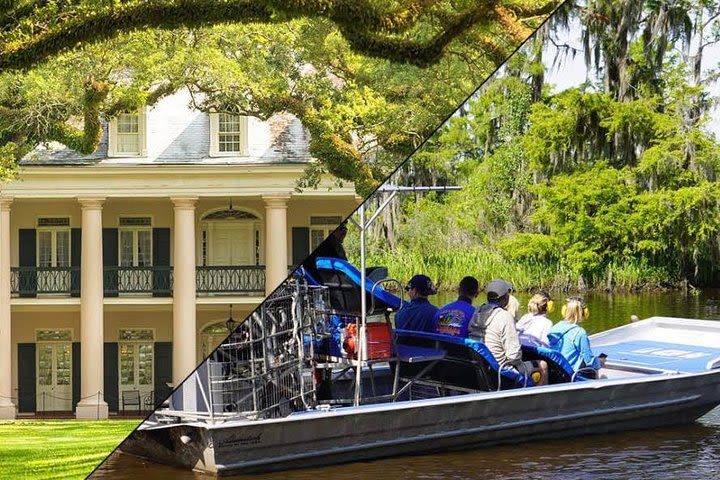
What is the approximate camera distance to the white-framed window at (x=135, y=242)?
4.50ft

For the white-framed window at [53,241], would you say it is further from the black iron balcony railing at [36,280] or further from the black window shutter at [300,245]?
the black window shutter at [300,245]

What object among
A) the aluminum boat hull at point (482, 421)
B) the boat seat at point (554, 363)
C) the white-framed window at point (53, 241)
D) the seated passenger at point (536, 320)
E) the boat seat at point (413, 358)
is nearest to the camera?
the white-framed window at point (53, 241)

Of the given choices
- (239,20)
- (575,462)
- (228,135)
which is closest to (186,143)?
(228,135)

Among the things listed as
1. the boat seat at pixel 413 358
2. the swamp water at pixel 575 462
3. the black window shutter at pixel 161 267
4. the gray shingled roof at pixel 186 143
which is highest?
the gray shingled roof at pixel 186 143

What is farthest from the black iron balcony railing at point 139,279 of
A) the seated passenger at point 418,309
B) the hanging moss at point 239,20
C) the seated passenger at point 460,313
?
the seated passenger at point 460,313

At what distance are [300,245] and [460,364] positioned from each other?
35.6 inches

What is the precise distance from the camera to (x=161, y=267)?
4.69ft

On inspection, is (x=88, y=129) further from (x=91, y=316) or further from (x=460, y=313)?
(x=460, y=313)

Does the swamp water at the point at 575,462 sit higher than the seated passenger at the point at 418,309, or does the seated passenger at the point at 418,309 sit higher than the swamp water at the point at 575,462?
the seated passenger at the point at 418,309

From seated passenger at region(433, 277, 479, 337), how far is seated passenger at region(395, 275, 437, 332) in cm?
2

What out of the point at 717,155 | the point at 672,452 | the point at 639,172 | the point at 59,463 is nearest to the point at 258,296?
the point at 59,463

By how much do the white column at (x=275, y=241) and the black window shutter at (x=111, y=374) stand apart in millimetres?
202

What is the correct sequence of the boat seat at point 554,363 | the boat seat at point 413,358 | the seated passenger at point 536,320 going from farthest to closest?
the boat seat at point 554,363 → the seated passenger at point 536,320 → the boat seat at point 413,358

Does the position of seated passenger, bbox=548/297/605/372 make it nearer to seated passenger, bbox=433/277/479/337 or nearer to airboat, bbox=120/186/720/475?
airboat, bbox=120/186/720/475
